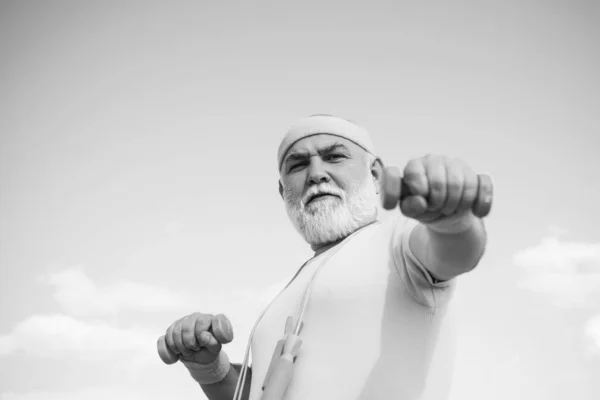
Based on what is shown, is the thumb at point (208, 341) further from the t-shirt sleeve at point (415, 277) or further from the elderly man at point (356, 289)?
the t-shirt sleeve at point (415, 277)

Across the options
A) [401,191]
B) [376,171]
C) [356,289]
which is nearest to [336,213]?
[376,171]

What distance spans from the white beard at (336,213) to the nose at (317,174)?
25 mm

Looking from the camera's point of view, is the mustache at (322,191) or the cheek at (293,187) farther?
the cheek at (293,187)

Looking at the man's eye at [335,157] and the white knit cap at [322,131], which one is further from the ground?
the white knit cap at [322,131]

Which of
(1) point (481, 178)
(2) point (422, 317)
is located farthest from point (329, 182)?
(1) point (481, 178)

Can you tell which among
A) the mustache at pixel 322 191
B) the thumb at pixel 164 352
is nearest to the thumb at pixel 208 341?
the thumb at pixel 164 352

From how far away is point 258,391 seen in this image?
6.97 feet

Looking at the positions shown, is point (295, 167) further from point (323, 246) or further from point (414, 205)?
point (414, 205)

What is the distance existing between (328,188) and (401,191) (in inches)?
49.7

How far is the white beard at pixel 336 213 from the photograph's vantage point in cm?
252

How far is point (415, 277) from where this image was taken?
1.78 metres

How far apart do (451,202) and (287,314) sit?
120 cm

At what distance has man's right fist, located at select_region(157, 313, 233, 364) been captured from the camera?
2318 millimetres

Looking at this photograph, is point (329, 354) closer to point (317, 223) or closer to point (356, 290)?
point (356, 290)
